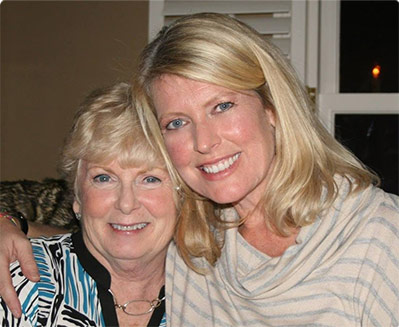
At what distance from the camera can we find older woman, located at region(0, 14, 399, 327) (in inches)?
63.1

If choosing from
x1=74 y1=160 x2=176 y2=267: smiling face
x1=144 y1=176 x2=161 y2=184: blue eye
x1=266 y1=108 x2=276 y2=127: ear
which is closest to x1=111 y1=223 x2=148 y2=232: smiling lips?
x1=74 y1=160 x2=176 y2=267: smiling face

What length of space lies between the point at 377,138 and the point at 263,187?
153 cm

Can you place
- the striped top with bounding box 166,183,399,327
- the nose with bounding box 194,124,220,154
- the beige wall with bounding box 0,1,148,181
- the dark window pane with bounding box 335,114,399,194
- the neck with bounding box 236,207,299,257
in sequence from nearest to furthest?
the striped top with bounding box 166,183,399,327 → the nose with bounding box 194,124,220,154 → the neck with bounding box 236,207,299,257 → the dark window pane with bounding box 335,114,399,194 → the beige wall with bounding box 0,1,148,181

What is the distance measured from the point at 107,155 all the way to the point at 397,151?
5.98ft

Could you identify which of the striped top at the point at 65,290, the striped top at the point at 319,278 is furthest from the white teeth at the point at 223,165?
the striped top at the point at 65,290

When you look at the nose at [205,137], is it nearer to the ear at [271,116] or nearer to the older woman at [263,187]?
the older woman at [263,187]

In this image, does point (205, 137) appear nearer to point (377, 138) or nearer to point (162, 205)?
point (162, 205)

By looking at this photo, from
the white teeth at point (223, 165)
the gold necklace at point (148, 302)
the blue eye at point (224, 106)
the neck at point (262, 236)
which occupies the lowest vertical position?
the gold necklace at point (148, 302)

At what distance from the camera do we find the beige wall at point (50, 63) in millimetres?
3246

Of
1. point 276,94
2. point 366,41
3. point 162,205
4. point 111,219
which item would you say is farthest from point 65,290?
point 366,41

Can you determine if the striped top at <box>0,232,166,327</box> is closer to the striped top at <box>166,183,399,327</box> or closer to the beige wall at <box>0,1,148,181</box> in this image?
the striped top at <box>166,183,399,327</box>

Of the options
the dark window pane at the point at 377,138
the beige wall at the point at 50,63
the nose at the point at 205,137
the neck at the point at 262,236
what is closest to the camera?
the nose at the point at 205,137

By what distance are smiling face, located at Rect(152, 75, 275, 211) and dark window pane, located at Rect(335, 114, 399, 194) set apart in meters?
1.47

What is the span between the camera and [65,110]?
331cm
